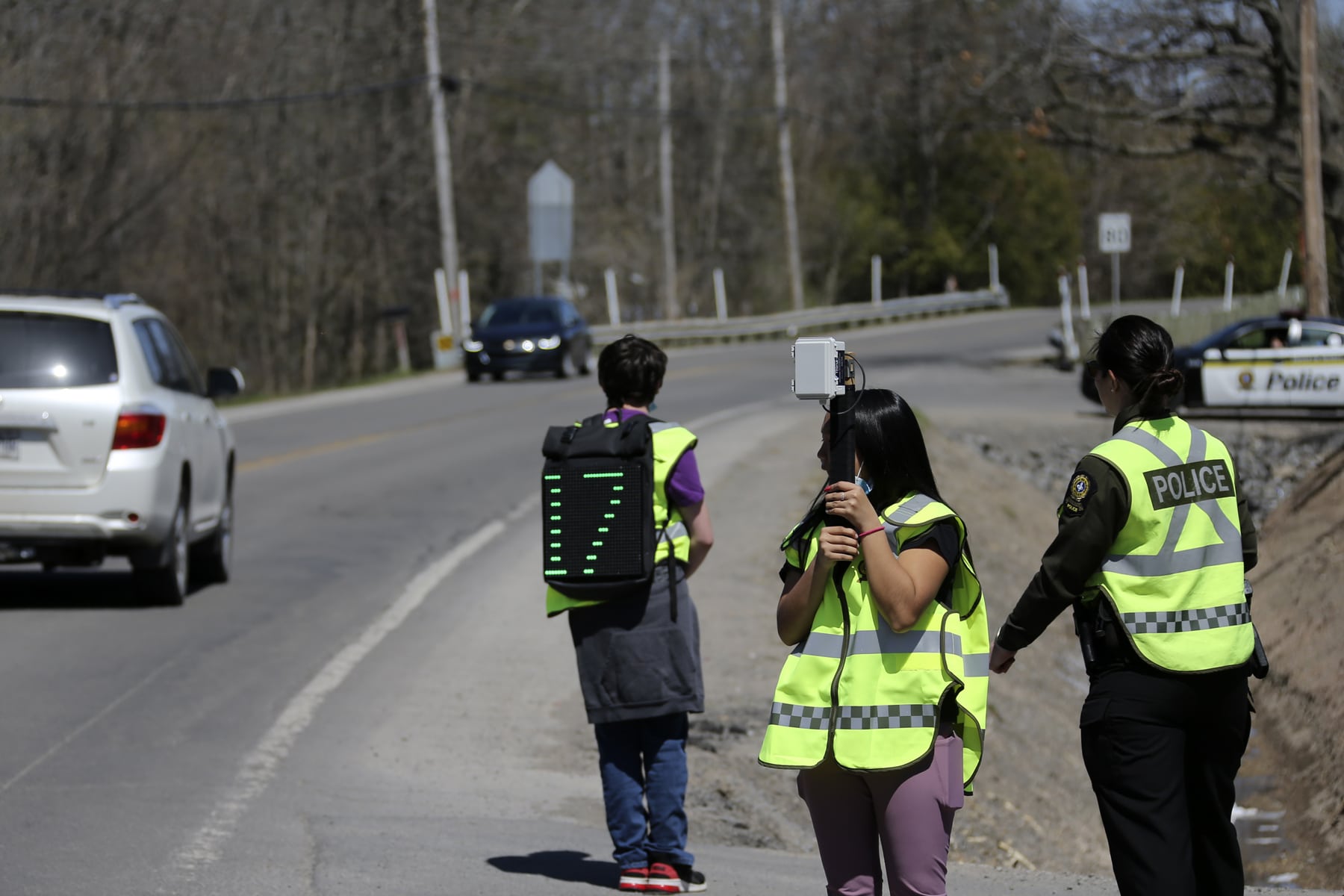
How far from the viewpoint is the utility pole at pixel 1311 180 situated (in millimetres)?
26609

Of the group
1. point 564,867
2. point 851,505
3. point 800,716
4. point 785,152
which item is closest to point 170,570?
point 564,867

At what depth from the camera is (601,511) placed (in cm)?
565

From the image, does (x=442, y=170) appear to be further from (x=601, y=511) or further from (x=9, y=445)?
(x=601, y=511)

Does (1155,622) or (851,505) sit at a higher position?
(851,505)

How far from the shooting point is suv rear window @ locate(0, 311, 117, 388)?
10781mm

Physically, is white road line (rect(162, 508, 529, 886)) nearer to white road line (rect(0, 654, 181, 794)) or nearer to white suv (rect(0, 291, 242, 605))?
white road line (rect(0, 654, 181, 794))

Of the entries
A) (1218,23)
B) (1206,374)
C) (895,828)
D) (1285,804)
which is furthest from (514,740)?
(1218,23)

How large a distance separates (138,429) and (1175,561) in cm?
793

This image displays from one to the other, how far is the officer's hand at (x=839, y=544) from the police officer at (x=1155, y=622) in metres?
0.65

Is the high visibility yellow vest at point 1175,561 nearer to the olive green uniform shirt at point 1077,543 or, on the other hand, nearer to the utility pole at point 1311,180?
the olive green uniform shirt at point 1077,543

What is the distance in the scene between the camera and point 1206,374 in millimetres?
24609

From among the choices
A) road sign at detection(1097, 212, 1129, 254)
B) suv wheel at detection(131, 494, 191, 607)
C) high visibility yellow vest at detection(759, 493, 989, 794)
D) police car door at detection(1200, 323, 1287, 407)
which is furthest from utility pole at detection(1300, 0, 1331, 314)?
high visibility yellow vest at detection(759, 493, 989, 794)

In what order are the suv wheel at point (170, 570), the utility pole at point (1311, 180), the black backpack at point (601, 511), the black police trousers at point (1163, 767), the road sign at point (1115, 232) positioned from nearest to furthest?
the black police trousers at point (1163, 767)
the black backpack at point (601, 511)
the suv wheel at point (170, 570)
the utility pole at point (1311, 180)
the road sign at point (1115, 232)

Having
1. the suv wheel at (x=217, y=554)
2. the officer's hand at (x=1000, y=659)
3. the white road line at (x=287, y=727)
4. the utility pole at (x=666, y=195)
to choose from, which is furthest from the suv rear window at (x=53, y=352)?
the utility pole at (x=666, y=195)
